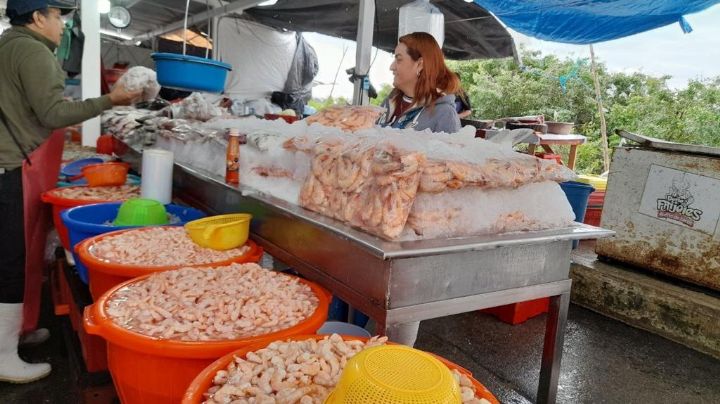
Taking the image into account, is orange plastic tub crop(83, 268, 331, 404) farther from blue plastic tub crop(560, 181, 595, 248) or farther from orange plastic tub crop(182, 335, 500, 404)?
blue plastic tub crop(560, 181, 595, 248)

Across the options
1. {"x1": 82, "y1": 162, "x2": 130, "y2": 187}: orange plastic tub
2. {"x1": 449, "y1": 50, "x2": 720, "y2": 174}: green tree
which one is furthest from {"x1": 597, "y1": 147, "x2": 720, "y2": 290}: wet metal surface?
{"x1": 449, "y1": 50, "x2": 720, "y2": 174}: green tree

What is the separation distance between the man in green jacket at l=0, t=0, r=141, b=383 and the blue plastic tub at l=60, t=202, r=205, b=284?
58 cm

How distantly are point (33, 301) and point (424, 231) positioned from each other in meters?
2.80

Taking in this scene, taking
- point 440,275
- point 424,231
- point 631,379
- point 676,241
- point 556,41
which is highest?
point 556,41

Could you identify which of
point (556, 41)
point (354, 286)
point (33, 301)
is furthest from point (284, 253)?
point (556, 41)

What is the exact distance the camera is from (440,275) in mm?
1418

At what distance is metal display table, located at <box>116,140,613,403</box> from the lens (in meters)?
1.34

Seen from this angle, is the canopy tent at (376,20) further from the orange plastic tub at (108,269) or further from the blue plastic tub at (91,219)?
the orange plastic tub at (108,269)

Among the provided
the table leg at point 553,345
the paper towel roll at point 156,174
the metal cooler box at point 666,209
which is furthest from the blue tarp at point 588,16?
the paper towel roll at point 156,174

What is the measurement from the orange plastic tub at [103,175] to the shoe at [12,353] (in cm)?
83

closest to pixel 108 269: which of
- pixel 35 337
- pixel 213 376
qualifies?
pixel 213 376

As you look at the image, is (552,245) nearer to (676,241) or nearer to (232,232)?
(232,232)

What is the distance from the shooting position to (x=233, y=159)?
2.32 m

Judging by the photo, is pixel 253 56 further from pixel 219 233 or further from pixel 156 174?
pixel 219 233
